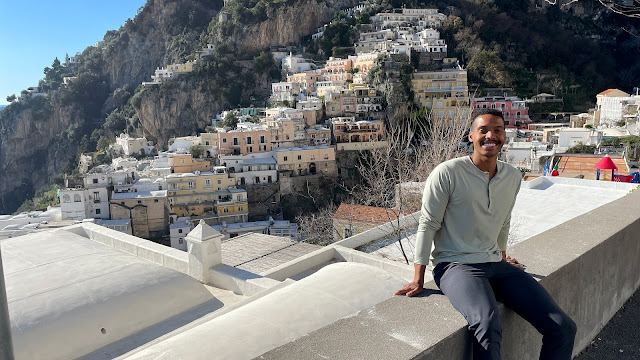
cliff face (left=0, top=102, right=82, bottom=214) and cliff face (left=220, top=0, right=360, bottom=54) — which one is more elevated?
cliff face (left=220, top=0, right=360, bottom=54)

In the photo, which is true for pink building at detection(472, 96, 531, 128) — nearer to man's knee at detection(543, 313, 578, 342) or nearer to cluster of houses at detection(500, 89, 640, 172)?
cluster of houses at detection(500, 89, 640, 172)

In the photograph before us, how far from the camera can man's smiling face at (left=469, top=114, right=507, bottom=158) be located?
5.93 feet

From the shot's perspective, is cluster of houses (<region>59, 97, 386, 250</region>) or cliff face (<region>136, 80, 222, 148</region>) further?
cliff face (<region>136, 80, 222, 148</region>)

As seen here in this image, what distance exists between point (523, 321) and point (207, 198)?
25164mm

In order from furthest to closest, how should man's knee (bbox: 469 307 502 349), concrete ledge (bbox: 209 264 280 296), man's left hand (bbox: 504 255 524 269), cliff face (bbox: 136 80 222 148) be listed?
cliff face (bbox: 136 80 222 148), concrete ledge (bbox: 209 264 280 296), man's left hand (bbox: 504 255 524 269), man's knee (bbox: 469 307 502 349)

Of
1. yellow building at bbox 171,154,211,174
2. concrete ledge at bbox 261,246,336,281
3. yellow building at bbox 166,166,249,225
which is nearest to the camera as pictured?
concrete ledge at bbox 261,246,336,281

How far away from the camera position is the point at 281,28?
48.8 meters

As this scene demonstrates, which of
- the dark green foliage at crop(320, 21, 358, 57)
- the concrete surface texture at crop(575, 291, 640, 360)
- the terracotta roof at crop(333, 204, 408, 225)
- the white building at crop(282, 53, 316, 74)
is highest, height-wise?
the dark green foliage at crop(320, 21, 358, 57)

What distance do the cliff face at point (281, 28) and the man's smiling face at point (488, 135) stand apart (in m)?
49.1

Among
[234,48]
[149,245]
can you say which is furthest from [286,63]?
[149,245]

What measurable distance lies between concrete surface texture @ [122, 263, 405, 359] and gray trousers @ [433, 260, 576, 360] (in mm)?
643

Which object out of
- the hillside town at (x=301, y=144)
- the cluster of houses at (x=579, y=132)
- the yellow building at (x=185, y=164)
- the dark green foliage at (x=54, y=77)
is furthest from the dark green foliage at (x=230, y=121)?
the dark green foliage at (x=54, y=77)

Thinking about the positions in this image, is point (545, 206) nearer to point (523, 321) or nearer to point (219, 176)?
point (523, 321)

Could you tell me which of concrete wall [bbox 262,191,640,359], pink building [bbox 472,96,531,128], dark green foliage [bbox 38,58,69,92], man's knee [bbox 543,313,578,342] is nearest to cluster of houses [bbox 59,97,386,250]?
pink building [bbox 472,96,531,128]
